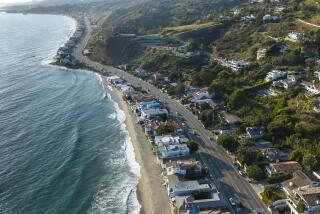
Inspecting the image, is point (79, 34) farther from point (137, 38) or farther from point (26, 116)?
point (26, 116)

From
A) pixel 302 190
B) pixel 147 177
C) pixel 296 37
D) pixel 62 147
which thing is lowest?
pixel 147 177

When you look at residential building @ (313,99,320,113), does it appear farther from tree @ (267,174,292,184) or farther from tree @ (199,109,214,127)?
tree @ (267,174,292,184)

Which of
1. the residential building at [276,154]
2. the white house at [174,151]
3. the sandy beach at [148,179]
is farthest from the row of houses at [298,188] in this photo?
the sandy beach at [148,179]

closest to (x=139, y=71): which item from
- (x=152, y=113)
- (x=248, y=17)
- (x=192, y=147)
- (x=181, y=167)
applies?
(x=152, y=113)

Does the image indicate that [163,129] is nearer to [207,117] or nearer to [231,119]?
[207,117]

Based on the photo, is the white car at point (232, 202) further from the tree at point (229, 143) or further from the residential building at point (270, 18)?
the residential building at point (270, 18)

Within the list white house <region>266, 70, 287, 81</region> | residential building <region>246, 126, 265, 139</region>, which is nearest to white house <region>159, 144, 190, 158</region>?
residential building <region>246, 126, 265, 139</region>
